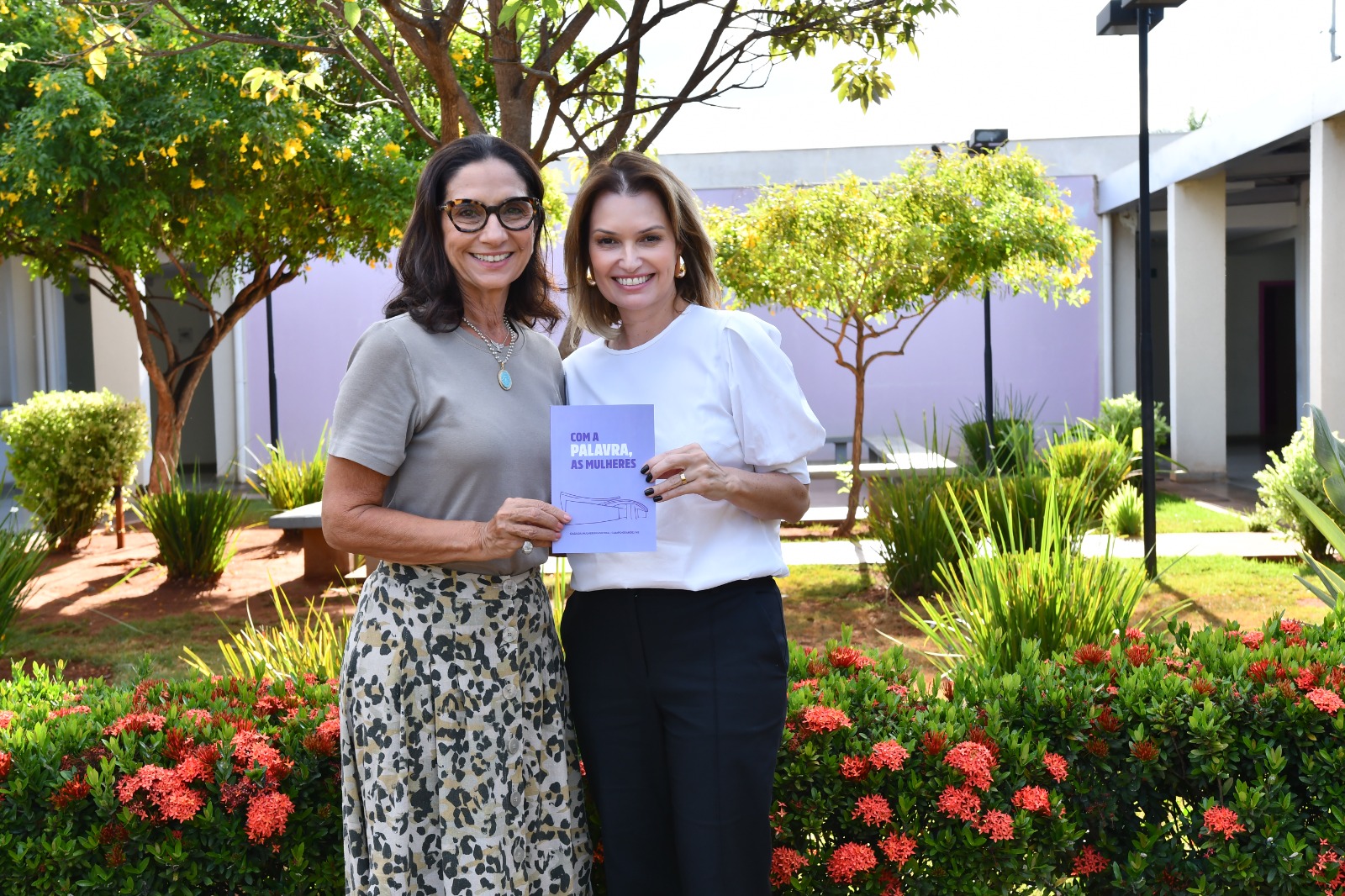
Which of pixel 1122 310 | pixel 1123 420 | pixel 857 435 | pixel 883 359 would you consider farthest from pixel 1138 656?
pixel 1122 310

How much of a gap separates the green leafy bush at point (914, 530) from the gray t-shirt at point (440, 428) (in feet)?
18.0

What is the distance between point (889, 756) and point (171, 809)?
1545mm

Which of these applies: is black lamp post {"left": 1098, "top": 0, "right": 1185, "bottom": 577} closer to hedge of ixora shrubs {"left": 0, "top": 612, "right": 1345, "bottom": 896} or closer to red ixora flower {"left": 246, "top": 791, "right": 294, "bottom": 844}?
hedge of ixora shrubs {"left": 0, "top": 612, "right": 1345, "bottom": 896}

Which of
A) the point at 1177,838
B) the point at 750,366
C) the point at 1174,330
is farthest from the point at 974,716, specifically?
the point at 1174,330

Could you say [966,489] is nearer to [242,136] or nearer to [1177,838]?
[1177,838]

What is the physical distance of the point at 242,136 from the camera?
8180 mm

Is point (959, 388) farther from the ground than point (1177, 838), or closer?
farther from the ground

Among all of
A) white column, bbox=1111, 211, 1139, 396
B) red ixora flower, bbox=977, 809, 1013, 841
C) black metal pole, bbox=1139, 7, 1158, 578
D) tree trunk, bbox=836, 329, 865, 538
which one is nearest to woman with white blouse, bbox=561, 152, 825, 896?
red ixora flower, bbox=977, 809, 1013, 841

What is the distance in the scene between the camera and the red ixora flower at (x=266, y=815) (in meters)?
2.32

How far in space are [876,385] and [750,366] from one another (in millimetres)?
16281

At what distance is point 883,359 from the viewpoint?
58.4 feet

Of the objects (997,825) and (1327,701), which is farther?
(1327,701)

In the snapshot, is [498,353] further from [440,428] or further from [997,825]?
[997,825]

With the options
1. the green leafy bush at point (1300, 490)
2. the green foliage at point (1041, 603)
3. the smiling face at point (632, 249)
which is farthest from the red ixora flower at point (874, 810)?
the green leafy bush at point (1300, 490)
